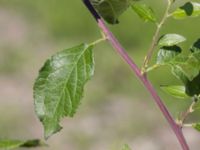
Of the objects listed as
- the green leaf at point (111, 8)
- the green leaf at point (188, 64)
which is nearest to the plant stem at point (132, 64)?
the green leaf at point (111, 8)

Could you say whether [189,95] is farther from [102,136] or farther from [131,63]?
[102,136]

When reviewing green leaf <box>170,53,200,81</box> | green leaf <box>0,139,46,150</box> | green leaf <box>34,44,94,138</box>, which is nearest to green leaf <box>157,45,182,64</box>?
green leaf <box>170,53,200,81</box>

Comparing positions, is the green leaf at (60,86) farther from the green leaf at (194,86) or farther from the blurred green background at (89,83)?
the blurred green background at (89,83)

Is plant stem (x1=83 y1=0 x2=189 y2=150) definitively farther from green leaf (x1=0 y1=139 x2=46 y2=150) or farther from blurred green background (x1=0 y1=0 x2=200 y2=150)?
blurred green background (x1=0 y1=0 x2=200 y2=150)

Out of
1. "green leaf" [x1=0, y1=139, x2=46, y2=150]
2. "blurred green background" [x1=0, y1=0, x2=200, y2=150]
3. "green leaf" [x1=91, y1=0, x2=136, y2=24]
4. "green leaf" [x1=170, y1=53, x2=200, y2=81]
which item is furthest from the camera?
"blurred green background" [x1=0, y1=0, x2=200, y2=150]

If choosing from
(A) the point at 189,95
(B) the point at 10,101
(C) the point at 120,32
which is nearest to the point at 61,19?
(C) the point at 120,32

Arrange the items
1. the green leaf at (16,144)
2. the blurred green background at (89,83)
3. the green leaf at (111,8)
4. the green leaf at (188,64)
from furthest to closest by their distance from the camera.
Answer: the blurred green background at (89,83), the green leaf at (188,64), the green leaf at (111,8), the green leaf at (16,144)
